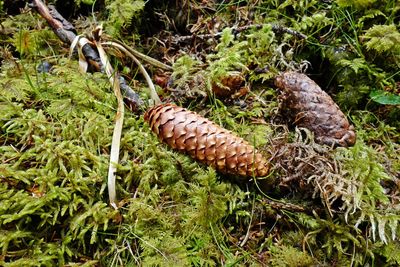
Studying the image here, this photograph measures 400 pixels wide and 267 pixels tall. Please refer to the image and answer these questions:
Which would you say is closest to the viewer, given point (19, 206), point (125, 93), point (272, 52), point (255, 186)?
point (19, 206)

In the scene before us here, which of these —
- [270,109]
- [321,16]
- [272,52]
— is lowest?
[270,109]

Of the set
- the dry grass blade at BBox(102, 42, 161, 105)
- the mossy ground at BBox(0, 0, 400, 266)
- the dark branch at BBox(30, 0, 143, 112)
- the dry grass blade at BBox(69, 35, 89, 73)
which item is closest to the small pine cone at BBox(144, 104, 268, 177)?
the mossy ground at BBox(0, 0, 400, 266)

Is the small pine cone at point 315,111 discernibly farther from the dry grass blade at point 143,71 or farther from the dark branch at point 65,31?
the dark branch at point 65,31

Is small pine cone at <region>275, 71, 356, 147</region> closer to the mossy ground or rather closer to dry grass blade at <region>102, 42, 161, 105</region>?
the mossy ground

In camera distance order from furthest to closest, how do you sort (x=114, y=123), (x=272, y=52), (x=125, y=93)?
(x=272, y=52)
(x=125, y=93)
(x=114, y=123)

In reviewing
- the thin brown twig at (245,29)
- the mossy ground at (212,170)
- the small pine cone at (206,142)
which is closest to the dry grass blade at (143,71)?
the mossy ground at (212,170)

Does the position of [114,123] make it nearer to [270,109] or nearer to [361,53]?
[270,109]

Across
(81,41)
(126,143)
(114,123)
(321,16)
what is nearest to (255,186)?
(126,143)
